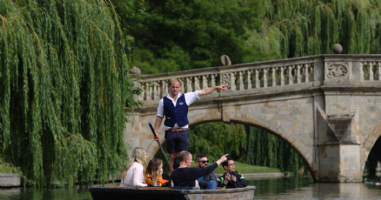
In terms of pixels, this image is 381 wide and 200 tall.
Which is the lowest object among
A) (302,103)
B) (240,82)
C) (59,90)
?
(59,90)

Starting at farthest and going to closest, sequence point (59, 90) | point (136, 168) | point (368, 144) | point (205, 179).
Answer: point (368, 144) < point (59, 90) < point (205, 179) < point (136, 168)

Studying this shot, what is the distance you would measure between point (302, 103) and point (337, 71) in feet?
3.41

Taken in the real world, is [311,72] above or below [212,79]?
above

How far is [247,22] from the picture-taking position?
1593 cm

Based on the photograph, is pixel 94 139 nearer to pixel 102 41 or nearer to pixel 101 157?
pixel 101 157

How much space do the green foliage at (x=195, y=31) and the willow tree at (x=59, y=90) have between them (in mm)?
6700

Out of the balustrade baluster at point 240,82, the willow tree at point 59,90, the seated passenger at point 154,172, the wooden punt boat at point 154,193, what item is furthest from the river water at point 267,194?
the balustrade baluster at point 240,82

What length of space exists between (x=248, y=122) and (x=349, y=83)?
2374 mm

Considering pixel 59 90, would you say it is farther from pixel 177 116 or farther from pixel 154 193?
pixel 154 193

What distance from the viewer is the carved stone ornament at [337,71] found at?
39.2 ft

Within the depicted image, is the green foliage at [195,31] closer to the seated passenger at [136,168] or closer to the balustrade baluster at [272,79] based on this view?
the balustrade baluster at [272,79]


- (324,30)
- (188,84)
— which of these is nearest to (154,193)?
(188,84)

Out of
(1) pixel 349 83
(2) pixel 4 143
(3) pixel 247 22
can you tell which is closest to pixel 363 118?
(1) pixel 349 83

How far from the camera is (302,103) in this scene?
39.9ft
